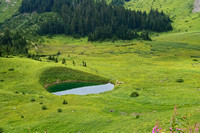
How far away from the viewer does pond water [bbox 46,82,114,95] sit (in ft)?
218

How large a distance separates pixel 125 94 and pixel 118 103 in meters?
10.7

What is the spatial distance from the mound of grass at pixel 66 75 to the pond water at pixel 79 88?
3.08m

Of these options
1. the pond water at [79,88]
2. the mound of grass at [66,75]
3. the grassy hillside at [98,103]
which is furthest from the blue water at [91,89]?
the grassy hillside at [98,103]

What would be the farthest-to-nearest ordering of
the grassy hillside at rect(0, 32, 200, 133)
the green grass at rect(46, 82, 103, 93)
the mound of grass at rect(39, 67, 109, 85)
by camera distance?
the mound of grass at rect(39, 67, 109, 85), the green grass at rect(46, 82, 103, 93), the grassy hillside at rect(0, 32, 200, 133)

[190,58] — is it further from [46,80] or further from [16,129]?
[16,129]

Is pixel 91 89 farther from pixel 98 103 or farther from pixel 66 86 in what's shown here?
pixel 98 103

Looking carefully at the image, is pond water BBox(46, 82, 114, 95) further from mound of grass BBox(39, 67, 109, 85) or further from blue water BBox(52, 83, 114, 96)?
mound of grass BBox(39, 67, 109, 85)

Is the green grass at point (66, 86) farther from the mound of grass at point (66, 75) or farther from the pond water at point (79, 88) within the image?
the mound of grass at point (66, 75)

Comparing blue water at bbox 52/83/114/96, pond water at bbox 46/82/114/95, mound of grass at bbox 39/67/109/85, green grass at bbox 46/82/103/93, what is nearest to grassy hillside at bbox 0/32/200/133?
mound of grass at bbox 39/67/109/85

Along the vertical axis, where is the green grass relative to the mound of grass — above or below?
below

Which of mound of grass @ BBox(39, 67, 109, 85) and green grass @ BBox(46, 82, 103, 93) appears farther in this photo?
mound of grass @ BBox(39, 67, 109, 85)

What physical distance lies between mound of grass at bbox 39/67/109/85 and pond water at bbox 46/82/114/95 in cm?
308

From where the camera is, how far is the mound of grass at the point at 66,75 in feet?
250

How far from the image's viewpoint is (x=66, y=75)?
79.6 m
